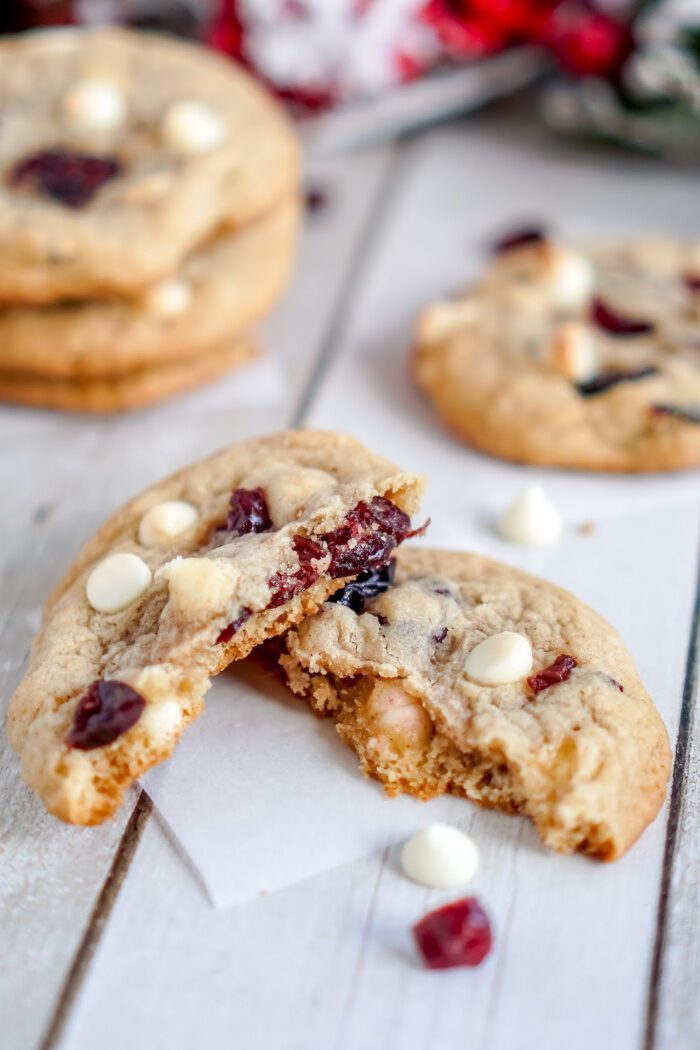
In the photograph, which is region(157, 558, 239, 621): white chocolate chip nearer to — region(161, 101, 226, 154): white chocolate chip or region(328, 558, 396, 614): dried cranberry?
region(328, 558, 396, 614): dried cranberry

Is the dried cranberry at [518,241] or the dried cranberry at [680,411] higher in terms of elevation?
the dried cranberry at [680,411]

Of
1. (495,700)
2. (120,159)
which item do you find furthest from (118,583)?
(120,159)

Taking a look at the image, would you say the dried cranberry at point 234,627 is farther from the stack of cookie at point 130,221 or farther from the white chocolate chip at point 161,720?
the stack of cookie at point 130,221

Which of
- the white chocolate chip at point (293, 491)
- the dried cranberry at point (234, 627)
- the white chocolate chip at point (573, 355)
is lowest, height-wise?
the white chocolate chip at point (573, 355)

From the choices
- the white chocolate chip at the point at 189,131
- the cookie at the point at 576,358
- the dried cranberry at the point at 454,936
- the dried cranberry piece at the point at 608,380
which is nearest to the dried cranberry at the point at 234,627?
the dried cranberry at the point at 454,936

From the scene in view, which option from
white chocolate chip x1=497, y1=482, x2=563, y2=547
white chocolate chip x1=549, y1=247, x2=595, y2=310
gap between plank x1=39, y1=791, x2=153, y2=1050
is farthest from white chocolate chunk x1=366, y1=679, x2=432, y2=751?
white chocolate chip x1=549, y1=247, x2=595, y2=310

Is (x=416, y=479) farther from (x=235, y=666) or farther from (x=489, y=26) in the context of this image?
(x=489, y=26)
